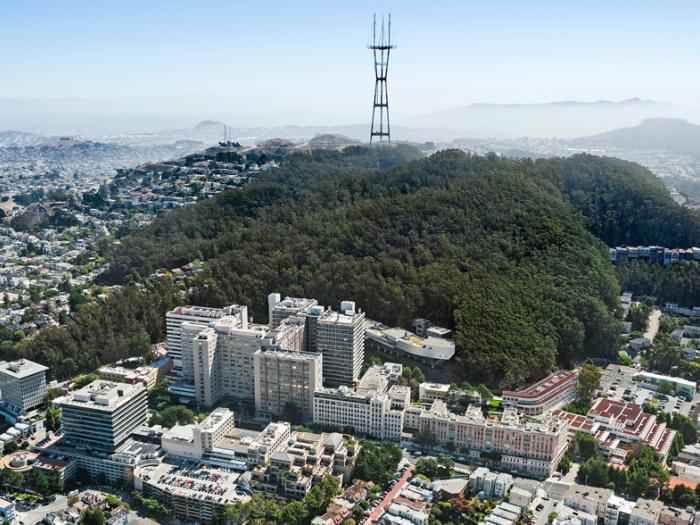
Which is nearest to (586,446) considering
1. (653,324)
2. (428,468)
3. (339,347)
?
(428,468)

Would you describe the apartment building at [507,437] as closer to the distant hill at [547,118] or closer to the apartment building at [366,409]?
the apartment building at [366,409]

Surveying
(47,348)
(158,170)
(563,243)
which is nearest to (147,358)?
(47,348)

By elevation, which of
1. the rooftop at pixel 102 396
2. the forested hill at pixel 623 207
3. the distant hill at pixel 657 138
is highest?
the distant hill at pixel 657 138

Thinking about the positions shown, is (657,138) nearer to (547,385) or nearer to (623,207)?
(623,207)

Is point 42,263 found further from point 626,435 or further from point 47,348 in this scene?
point 626,435

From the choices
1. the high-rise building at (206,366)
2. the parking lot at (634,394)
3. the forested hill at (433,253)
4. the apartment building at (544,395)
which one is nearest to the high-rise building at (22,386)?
the high-rise building at (206,366)

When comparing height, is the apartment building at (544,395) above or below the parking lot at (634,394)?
above

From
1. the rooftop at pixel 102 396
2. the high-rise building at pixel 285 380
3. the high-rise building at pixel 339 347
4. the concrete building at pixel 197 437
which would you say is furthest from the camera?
the high-rise building at pixel 339 347
